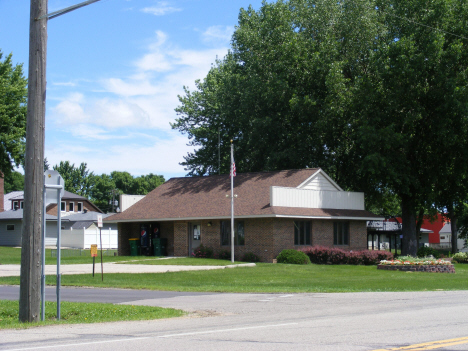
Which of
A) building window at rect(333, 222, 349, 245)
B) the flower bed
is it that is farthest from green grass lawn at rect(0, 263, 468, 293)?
building window at rect(333, 222, 349, 245)

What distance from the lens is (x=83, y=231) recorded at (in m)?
62.4

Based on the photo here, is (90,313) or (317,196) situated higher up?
(317,196)

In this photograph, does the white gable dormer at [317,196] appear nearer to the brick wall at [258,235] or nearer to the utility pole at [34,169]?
the brick wall at [258,235]

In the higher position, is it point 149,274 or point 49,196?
point 49,196

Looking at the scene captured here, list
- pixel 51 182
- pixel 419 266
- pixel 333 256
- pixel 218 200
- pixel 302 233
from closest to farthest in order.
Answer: pixel 51 182 → pixel 419 266 → pixel 333 256 → pixel 302 233 → pixel 218 200

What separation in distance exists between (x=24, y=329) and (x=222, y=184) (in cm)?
3082

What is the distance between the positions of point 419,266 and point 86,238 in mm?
41148

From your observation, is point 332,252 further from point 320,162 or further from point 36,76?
point 36,76

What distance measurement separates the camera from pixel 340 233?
39500 mm

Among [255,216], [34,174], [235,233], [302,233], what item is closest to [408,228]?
[302,233]

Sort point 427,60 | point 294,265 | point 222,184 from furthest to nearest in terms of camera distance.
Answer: point 222,184 → point 427,60 → point 294,265

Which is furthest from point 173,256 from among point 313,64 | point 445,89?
point 445,89

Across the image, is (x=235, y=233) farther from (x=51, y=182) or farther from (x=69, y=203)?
(x=69, y=203)

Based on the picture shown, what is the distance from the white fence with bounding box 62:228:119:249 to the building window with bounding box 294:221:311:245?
106ft
